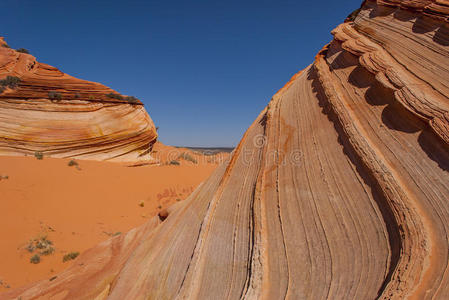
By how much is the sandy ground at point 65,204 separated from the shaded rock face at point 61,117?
46.7 inches

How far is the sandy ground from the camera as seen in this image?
4809 millimetres

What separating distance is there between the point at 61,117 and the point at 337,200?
12480 millimetres

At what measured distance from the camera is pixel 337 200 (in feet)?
6.96

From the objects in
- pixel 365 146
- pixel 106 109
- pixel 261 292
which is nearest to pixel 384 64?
pixel 365 146

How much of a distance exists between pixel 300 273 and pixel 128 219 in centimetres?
632

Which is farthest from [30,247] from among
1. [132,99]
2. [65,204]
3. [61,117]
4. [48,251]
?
[132,99]

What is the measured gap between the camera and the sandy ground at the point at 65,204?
4809mm

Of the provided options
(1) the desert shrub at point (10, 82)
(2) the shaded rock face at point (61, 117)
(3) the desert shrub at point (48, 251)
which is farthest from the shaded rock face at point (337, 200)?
(1) the desert shrub at point (10, 82)

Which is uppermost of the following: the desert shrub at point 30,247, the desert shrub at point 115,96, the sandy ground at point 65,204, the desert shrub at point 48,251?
the desert shrub at point 115,96

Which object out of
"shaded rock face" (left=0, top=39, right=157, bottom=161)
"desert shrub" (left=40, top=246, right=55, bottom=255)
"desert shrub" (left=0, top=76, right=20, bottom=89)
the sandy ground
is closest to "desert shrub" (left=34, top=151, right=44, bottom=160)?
"shaded rock face" (left=0, top=39, right=157, bottom=161)

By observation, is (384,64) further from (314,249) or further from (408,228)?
(314,249)

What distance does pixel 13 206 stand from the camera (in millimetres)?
6082

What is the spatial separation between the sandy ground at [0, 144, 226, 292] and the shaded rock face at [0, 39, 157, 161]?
1185mm

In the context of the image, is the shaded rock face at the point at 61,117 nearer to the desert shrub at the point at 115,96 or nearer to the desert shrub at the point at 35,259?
the desert shrub at the point at 115,96
